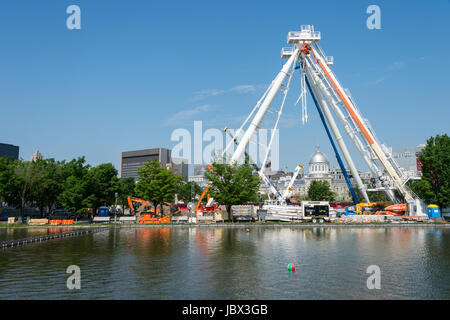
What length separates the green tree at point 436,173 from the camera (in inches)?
2579

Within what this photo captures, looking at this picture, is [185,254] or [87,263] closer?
[87,263]

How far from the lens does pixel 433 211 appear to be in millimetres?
63531

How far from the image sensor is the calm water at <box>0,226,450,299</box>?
50.3 ft

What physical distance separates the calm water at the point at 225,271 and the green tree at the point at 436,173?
1639 inches

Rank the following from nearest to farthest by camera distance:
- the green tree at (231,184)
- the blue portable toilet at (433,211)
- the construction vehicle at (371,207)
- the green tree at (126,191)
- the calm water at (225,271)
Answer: the calm water at (225,271), the green tree at (231,184), the blue portable toilet at (433,211), the construction vehicle at (371,207), the green tree at (126,191)

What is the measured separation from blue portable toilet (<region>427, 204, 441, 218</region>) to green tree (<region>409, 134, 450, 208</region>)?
253cm

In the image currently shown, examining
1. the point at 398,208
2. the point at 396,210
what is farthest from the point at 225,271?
the point at 396,210

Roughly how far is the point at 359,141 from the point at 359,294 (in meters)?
58.1

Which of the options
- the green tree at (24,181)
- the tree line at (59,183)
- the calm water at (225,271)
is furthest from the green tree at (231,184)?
the green tree at (24,181)

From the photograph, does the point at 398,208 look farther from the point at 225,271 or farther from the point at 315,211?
the point at 225,271

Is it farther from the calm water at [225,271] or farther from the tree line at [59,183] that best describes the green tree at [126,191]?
the calm water at [225,271]

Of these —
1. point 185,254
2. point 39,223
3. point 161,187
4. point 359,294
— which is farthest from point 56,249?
point 161,187
